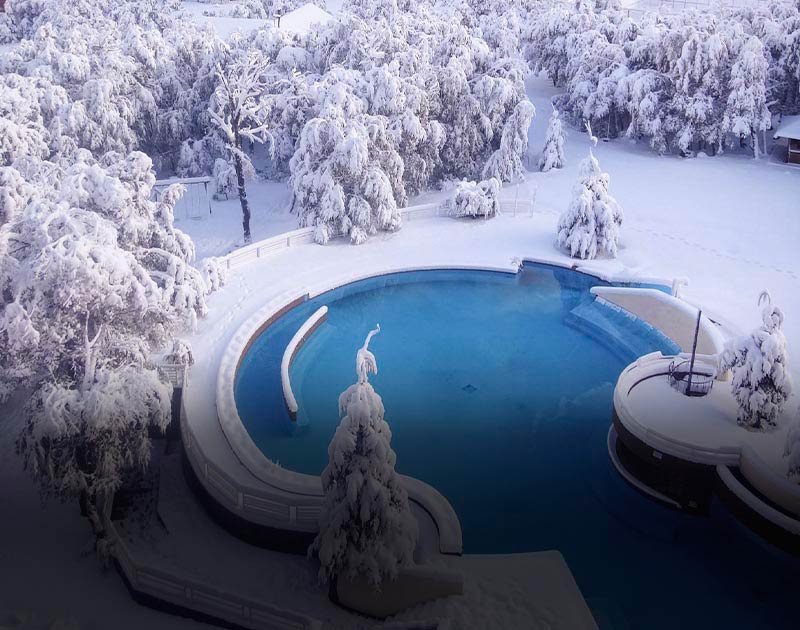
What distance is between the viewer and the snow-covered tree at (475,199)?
87.7ft

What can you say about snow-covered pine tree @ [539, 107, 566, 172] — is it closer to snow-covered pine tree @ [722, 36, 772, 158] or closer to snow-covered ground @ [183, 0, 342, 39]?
snow-covered pine tree @ [722, 36, 772, 158]

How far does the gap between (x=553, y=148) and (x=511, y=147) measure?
9.45ft

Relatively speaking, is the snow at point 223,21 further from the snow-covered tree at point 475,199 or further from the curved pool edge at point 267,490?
the curved pool edge at point 267,490

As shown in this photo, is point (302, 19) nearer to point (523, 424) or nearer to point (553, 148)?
point (553, 148)

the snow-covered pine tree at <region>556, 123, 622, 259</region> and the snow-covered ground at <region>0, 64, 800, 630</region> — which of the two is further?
the snow-covered pine tree at <region>556, 123, 622, 259</region>

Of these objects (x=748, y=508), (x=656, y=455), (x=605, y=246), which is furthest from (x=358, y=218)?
(x=748, y=508)

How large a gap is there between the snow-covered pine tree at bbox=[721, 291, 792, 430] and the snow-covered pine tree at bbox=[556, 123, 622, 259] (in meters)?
9.57

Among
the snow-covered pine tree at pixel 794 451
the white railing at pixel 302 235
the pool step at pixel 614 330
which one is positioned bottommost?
the pool step at pixel 614 330

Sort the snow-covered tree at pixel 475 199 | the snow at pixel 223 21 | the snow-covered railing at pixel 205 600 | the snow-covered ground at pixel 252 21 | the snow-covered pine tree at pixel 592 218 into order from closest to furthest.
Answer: the snow-covered railing at pixel 205 600 → the snow-covered pine tree at pixel 592 218 → the snow-covered tree at pixel 475 199 → the snow at pixel 223 21 → the snow-covered ground at pixel 252 21

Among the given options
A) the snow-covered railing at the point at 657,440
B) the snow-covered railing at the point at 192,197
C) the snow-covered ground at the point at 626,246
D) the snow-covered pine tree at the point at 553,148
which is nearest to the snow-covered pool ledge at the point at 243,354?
the snow-covered ground at the point at 626,246

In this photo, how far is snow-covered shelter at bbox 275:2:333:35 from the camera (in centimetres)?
4016

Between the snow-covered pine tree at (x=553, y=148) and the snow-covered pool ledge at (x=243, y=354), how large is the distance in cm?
637

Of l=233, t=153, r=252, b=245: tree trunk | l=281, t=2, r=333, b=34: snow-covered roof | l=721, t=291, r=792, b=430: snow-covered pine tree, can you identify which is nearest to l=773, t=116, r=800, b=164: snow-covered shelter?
l=721, t=291, r=792, b=430: snow-covered pine tree

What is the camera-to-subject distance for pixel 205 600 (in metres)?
10.8
